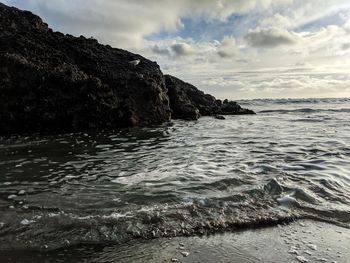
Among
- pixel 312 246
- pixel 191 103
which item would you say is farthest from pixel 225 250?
pixel 191 103

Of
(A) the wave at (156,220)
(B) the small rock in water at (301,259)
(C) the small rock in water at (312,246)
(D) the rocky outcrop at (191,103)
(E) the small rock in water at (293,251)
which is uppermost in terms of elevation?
(D) the rocky outcrop at (191,103)

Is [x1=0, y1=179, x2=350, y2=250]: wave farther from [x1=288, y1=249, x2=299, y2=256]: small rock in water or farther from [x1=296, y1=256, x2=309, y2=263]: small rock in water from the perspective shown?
[x1=296, y1=256, x2=309, y2=263]: small rock in water

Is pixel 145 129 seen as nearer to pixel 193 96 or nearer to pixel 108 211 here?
pixel 108 211

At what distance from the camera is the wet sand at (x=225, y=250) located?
13.6 ft

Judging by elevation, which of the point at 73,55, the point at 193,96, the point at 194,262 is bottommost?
the point at 194,262

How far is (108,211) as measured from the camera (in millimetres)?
5504

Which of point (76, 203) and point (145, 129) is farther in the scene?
point (145, 129)

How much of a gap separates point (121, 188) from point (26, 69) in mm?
8803

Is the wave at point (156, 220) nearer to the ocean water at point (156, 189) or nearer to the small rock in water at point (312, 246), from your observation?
the ocean water at point (156, 189)

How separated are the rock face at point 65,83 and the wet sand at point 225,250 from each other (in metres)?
9.81

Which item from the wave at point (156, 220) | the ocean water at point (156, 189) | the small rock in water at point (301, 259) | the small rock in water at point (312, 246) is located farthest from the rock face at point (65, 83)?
the small rock in water at point (301, 259)

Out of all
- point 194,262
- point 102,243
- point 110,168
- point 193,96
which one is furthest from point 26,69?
point 193,96

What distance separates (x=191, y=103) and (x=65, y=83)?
33.9ft

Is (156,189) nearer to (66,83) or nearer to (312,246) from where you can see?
(312,246)
